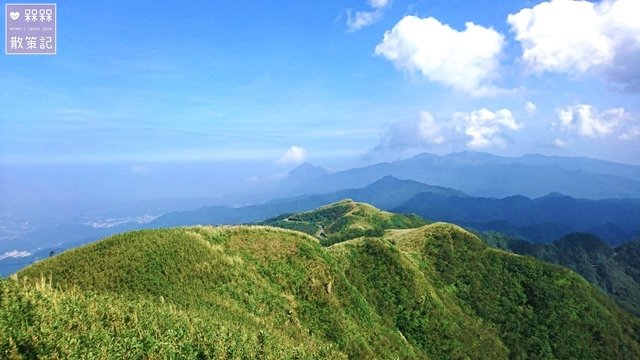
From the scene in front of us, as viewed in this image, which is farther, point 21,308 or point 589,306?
point 589,306

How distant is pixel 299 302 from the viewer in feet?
170

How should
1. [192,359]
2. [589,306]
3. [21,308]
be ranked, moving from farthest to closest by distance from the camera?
[589,306] → [192,359] → [21,308]

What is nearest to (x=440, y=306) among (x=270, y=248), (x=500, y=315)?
(x=500, y=315)

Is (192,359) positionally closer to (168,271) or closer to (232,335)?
(232,335)

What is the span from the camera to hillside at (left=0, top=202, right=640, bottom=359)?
21.2 meters

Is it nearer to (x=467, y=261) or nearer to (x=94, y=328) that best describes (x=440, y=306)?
(x=467, y=261)

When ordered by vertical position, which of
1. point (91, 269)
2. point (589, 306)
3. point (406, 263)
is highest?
point (91, 269)

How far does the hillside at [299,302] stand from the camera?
2122 cm

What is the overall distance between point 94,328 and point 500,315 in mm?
86577

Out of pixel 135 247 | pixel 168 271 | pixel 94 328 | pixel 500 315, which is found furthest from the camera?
pixel 500 315

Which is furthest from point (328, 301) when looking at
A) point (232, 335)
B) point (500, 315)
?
point (500, 315)

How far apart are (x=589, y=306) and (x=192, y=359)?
103856 millimetres

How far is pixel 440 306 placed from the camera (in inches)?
3108

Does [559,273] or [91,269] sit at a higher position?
[91,269]
